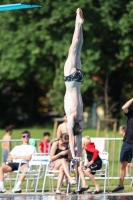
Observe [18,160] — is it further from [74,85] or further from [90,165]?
[74,85]

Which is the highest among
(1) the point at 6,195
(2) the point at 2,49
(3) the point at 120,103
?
(2) the point at 2,49

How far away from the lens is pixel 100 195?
14.1m

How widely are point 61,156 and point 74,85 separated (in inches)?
73.6

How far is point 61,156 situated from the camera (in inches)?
592

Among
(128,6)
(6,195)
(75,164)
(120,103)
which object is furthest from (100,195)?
(120,103)

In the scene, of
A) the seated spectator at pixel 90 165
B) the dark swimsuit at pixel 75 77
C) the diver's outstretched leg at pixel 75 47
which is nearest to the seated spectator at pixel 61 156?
the seated spectator at pixel 90 165

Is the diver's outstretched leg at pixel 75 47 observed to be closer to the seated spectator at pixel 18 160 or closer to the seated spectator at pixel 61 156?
the seated spectator at pixel 61 156

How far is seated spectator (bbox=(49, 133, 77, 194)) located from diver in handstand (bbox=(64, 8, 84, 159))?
0.72 meters

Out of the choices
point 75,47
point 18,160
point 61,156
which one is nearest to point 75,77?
point 75,47

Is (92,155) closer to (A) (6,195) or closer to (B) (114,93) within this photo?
(A) (6,195)

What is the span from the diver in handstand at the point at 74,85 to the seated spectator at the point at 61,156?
721 mm

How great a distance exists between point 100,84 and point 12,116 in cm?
1076

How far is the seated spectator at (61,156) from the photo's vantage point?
48.2ft

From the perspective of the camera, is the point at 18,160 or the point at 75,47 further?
the point at 18,160
